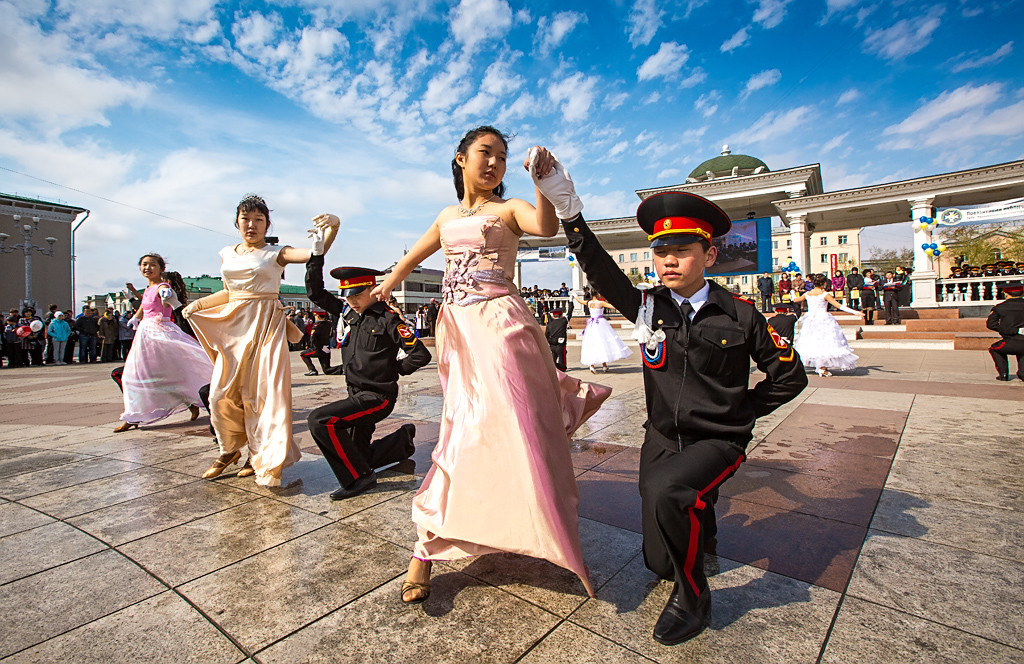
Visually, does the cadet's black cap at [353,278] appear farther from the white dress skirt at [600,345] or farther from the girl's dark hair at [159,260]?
the white dress skirt at [600,345]

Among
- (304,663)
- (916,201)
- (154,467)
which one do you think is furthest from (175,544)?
(916,201)

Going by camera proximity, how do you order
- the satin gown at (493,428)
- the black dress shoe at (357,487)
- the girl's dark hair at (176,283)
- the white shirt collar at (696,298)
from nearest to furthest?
the satin gown at (493,428) < the white shirt collar at (696,298) < the black dress shoe at (357,487) < the girl's dark hair at (176,283)

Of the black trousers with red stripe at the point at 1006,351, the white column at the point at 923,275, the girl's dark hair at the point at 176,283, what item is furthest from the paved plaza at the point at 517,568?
the white column at the point at 923,275

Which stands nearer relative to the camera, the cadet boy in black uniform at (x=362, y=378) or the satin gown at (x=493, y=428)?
the satin gown at (x=493, y=428)

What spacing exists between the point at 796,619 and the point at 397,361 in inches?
117

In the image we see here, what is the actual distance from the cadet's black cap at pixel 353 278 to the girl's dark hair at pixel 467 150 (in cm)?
154

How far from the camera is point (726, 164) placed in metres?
45.0

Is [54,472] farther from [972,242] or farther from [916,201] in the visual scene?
[972,242]

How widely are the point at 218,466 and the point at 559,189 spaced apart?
12.2ft

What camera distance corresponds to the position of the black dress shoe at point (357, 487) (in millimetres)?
3686

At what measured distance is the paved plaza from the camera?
197 cm

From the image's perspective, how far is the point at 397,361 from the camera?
4.09m

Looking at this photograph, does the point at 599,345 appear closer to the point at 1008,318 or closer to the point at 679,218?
the point at 1008,318

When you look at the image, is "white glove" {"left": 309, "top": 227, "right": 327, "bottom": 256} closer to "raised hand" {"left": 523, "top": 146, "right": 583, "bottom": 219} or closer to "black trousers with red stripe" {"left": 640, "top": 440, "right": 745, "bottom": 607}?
"raised hand" {"left": 523, "top": 146, "right": 583, "bottom": 219}
